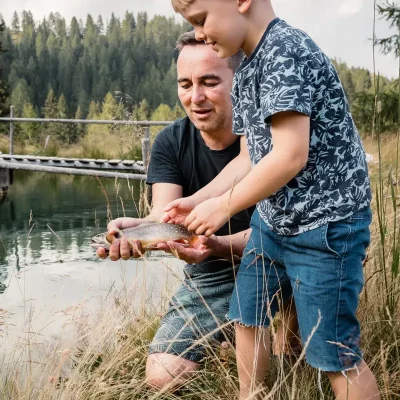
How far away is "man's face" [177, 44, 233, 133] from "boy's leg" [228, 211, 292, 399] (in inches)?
22.2

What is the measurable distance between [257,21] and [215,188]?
0.65 meters

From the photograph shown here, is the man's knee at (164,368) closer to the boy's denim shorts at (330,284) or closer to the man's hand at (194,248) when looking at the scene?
the man's hand at (194,248)

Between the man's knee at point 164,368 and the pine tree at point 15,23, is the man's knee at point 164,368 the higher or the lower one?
the lower one

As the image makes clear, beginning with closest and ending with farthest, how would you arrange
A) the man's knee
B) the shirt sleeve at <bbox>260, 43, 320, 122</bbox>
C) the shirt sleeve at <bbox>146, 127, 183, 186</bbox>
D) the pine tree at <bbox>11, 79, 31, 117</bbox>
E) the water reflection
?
1. the shirt sleeve at <bbox>260, 43, 320, 122</bbox>
2. the man's knee
3. the shirt sleeve at <bbox>146, 127, 183, 186</bbox>
4. the water reflection
5. the pine tree at <bbox>11, 79, 31, 117</bbox>

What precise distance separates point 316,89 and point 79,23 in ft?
247

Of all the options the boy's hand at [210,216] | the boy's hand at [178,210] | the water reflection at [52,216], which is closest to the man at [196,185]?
the boy's hand at [178,210]

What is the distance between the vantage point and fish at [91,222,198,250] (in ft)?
6.16

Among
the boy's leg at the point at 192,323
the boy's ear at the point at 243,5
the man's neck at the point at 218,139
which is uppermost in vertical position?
the boy's ear at the point at 243,5

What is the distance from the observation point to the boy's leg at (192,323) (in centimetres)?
223

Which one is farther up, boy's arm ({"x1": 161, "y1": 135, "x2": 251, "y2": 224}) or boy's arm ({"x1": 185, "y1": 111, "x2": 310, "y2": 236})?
boy's arm ({"x1": 185, "y1": 111, "x2": 310, "y2": 236})

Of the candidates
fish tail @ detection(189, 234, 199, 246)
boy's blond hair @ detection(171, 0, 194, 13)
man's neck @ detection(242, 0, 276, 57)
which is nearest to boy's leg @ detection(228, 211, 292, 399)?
fish tail @ detection(189, 234, 199, 246)

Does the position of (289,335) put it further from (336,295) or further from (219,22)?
(219,22)

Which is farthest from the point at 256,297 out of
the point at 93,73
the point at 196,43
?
the point at 93,73

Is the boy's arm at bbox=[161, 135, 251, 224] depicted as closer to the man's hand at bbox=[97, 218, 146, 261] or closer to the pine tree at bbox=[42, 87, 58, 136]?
the man's hand at bbox=[97, 218, 146, 261]
